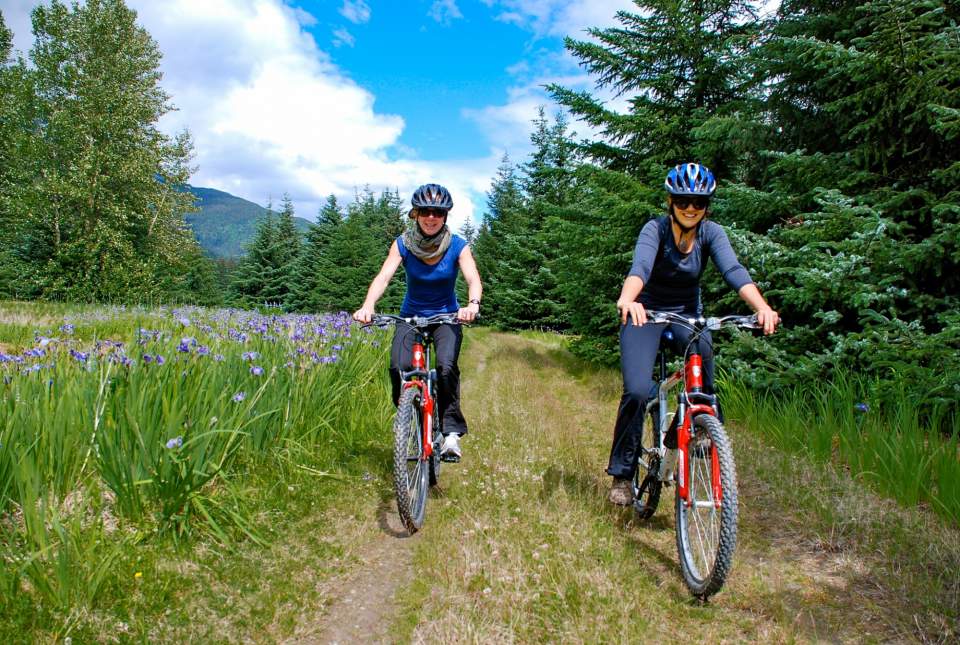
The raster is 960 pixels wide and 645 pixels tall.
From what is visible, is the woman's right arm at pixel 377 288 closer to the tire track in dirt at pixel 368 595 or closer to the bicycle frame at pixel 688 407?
the tire track in dirt at pixel 368 595

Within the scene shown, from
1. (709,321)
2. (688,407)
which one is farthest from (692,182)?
(688,407)

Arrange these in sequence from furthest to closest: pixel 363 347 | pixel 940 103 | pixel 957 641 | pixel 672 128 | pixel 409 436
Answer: pixel 672 128 < pixel 363 347 < pixel 940 103 < pixel 409 436 < pixel 957 641

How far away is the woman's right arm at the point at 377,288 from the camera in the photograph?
3.71 meters

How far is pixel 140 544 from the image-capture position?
9.40 ft

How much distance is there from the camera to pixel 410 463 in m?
4.03

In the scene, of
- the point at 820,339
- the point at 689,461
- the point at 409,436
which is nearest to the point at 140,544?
the point at 409,436

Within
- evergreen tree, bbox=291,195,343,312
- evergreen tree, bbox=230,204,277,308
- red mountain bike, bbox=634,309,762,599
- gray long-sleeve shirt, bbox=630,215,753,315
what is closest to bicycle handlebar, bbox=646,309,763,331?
red mountain bike, bbox=634,309,762,599

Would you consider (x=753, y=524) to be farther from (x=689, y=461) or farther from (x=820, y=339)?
(x=820, y=339)

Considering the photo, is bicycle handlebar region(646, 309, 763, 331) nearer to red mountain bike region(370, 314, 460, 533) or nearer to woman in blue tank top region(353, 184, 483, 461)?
woman in blue tank top region(353, 184, 483, 461)

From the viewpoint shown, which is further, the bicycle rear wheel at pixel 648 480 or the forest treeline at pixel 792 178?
the forest treeline at pixel 792 178

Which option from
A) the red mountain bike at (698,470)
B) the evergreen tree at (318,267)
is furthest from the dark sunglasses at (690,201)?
the evergreen tree at (318,267)

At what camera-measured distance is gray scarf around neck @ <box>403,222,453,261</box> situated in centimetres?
427

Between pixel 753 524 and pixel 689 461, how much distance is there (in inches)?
49.7

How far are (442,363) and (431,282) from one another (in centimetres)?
72
